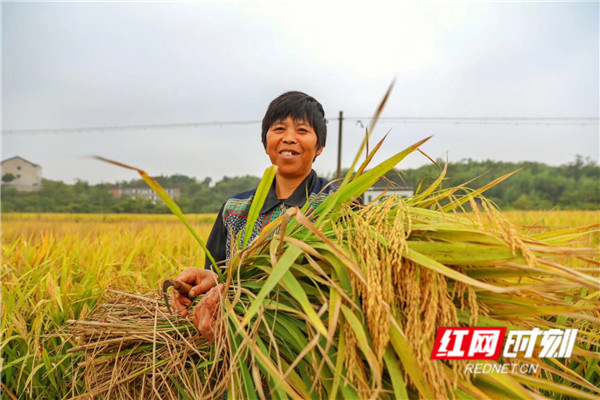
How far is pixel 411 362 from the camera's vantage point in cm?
76

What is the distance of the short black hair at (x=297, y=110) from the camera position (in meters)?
1.66

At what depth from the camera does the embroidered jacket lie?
1.77 metres

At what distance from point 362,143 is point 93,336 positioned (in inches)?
43.0

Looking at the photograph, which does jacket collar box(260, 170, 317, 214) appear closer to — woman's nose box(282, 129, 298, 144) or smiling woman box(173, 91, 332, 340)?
smiling woman box(173, 91, 332, 340)

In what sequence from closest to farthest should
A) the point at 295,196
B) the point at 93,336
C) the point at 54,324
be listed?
the point at 93,336, the point at 295,196, the point at 54,324

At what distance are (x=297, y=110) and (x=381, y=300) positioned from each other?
1.09m

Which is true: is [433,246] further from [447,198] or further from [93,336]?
[93,336]

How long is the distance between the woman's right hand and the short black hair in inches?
30.6

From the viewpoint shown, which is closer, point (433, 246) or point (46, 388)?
point (433, 246)

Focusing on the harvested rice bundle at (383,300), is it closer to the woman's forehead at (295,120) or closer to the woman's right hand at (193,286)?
the woman's right hand at (193,286)

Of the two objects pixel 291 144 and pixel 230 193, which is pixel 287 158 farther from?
pixel 230 193

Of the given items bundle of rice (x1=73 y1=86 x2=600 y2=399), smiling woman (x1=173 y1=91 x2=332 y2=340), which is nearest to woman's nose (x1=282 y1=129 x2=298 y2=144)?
smiling woman (x1=173 y1=91 x2=332 y2=340)

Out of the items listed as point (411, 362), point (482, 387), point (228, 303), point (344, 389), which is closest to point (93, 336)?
point (228, 303)

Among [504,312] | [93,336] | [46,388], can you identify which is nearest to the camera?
[504,312]
